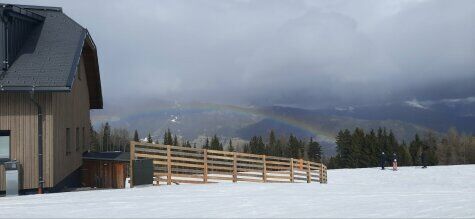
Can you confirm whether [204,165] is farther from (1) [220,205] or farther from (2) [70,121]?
(1) [220,205]

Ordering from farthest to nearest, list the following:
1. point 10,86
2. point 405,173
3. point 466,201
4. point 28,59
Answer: point 405,173 → point 28,59 → point 10,86 → point 466,201

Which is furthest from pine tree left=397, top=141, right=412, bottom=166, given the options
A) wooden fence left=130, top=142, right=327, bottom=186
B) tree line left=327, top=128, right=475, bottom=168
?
wooden fence left=130, top=142, right=327, bottom=186

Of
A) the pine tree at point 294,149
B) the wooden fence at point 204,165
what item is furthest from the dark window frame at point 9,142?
the pine tree at point 294,149

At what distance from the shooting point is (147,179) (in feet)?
61.2

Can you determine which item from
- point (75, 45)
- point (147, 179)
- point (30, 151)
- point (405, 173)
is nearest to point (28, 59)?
point (75, 45)

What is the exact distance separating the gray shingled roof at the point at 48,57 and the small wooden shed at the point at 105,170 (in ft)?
18.4

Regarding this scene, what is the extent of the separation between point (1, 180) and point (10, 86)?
11.1 ft

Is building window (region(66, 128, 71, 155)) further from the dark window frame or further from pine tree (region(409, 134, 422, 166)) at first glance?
pine tree (region(409, 134, 422, 166))

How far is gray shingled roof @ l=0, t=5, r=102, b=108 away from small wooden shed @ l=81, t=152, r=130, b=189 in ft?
18.4

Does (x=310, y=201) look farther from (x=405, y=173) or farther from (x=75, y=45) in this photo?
(x=405, y=173)

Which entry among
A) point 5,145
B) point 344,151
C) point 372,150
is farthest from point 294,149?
point 5,145

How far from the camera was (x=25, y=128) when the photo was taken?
17.0 metres

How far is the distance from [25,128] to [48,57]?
9.48 feet

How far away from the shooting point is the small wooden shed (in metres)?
21.8
